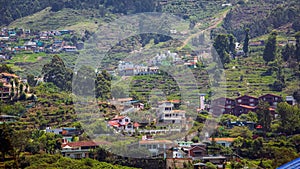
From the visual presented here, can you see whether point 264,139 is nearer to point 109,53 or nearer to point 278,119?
point 278,119

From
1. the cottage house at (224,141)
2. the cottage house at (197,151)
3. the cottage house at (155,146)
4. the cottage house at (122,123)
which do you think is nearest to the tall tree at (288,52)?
the cottage house at (224,141)

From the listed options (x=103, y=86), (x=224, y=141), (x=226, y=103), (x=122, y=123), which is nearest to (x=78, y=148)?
(x=122, y=123)

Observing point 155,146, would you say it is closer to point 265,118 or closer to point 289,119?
point 265,118

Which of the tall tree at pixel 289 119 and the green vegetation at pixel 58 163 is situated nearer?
the green vegetation at pixel 58 163

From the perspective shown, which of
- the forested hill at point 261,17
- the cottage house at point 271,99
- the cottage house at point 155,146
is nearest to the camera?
the cottage house at point 155,146

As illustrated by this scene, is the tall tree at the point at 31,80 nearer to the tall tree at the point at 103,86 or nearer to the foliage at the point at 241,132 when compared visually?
the tall tree at the point at 103,86

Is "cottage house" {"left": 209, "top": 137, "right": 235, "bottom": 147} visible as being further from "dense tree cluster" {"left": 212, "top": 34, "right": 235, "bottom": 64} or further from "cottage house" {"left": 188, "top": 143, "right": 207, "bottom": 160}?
"dense tree cluster" {"left": 212, "top": 34, "right": 235, "bottom": 64}
